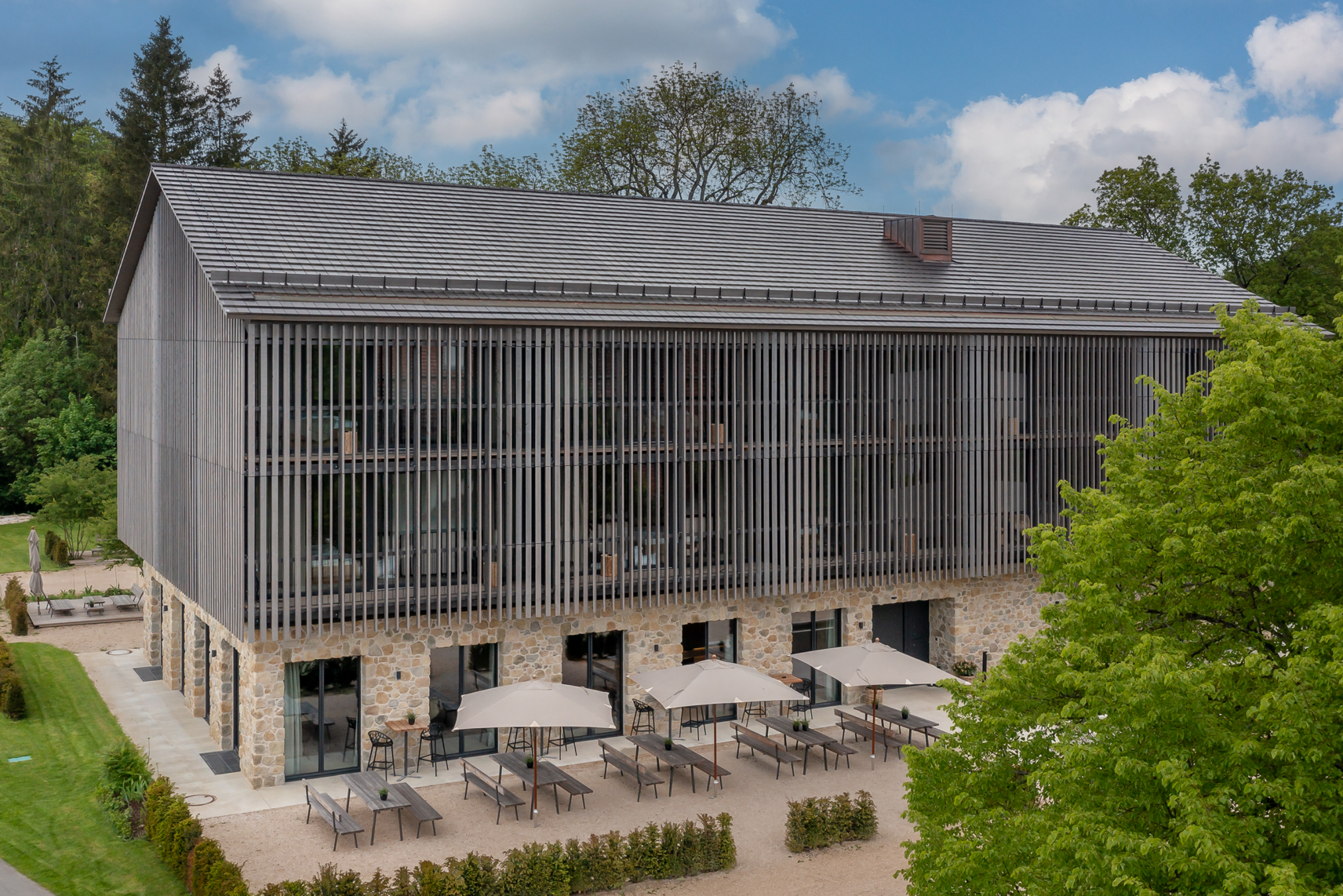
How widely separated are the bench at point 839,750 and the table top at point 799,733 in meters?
0.10

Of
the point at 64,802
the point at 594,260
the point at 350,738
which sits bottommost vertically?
the point at 64,802

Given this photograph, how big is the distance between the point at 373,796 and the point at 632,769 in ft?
12.8

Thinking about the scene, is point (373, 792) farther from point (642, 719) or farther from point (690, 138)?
point (690, 138)

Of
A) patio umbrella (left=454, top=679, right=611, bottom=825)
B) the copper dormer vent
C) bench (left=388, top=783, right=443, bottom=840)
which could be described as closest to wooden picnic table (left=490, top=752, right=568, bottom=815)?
patio umbrella (left=454, top=679, right=611, bottom=825)

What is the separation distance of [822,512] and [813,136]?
3143cm

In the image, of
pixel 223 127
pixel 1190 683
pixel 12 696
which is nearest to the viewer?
pixel 1190 683

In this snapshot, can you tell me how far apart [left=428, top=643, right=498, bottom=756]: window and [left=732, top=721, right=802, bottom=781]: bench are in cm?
415

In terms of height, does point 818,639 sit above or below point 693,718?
above

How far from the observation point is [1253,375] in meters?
8.34

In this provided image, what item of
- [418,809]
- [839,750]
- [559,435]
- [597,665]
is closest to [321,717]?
[418,809]

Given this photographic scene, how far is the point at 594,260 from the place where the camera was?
69.4ft

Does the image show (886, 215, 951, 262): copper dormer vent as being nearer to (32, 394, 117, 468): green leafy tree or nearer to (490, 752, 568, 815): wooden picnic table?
(490, 752, 568, 815): wooden picnic table

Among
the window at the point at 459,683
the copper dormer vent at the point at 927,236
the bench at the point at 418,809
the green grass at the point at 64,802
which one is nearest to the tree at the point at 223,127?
the green grass at the point at 64,802

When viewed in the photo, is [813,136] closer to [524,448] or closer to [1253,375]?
[524,448]
